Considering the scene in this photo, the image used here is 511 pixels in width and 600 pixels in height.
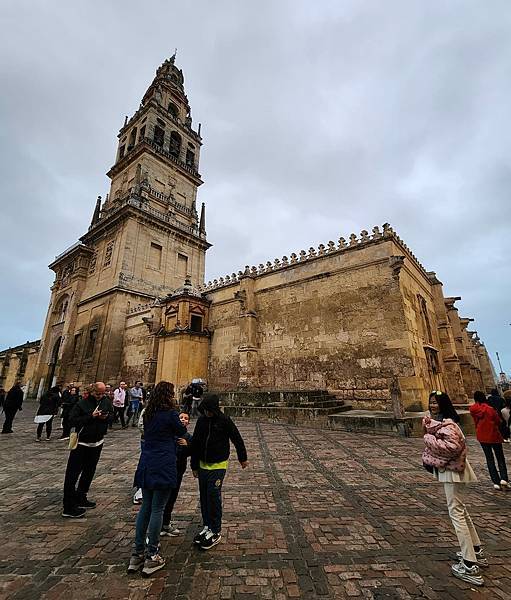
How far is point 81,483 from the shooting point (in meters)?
3.89

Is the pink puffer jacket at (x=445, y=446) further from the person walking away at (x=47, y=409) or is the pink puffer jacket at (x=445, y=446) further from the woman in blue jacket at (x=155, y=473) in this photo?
the person walking away at (x=47, y=409)

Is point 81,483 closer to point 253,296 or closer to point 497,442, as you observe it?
point 497,442

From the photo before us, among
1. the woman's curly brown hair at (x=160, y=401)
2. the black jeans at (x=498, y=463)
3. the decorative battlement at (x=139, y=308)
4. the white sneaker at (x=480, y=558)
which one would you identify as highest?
the decorative battlement at (x=139, y=308)

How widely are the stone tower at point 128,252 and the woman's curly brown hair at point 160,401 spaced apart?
1989 centimetres

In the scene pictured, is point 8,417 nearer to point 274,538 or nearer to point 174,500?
point 174,500

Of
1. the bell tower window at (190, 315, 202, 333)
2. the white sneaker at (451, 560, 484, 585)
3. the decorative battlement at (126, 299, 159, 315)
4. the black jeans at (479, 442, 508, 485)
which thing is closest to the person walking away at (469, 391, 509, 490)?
the black jeans at (479, 442, 508, 485)

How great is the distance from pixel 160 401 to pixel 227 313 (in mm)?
15416

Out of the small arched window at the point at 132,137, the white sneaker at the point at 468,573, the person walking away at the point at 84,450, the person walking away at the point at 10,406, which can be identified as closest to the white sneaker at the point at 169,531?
the person walking away at the point at 84,450

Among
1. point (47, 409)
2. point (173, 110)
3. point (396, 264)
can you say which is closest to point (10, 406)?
point (47, 409)

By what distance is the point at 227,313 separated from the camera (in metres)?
18.5

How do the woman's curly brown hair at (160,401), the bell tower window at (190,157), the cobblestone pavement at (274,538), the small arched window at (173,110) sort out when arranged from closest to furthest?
the cobblestone pavement at (274,538)
the woman's curly brown hair at (160,401)
the bell tower window at (190,157)
the small arched window at (173,110)

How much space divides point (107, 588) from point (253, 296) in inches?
595

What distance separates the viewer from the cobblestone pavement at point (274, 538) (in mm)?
2363

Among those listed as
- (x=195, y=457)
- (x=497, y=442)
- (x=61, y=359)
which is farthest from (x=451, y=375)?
(x=61, y=359)
